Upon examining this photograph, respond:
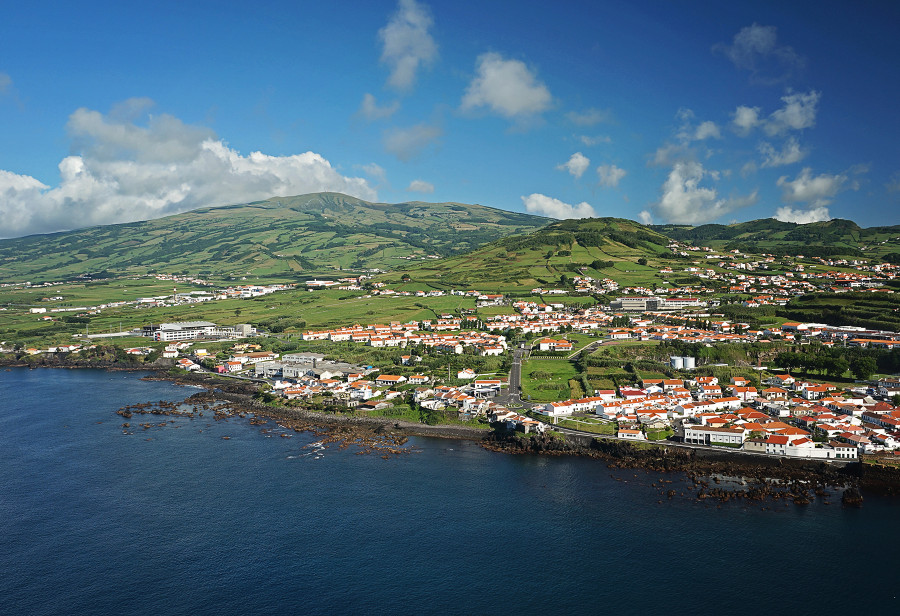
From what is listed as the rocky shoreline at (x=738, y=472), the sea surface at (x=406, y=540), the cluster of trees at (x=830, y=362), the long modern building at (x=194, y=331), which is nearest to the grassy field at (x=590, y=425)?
the rocky shoreline at (x=738, y=472)

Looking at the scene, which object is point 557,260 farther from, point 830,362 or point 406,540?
point 406,540

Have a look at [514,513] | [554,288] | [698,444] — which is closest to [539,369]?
[698,444]

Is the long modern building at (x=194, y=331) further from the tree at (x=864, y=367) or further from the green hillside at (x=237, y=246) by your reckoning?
the green hillside at (x=237, y=246)

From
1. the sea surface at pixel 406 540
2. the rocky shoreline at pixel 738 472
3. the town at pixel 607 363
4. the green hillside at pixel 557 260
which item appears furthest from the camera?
the green hillside at pixel 557 260

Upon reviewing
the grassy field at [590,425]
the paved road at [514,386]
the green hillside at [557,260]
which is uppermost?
the green hillside at [557,260]

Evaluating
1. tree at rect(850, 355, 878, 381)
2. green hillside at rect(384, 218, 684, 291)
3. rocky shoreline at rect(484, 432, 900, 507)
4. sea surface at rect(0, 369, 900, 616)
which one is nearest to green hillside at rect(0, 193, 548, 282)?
green hillside at rect(384, 218, 684, 291)
